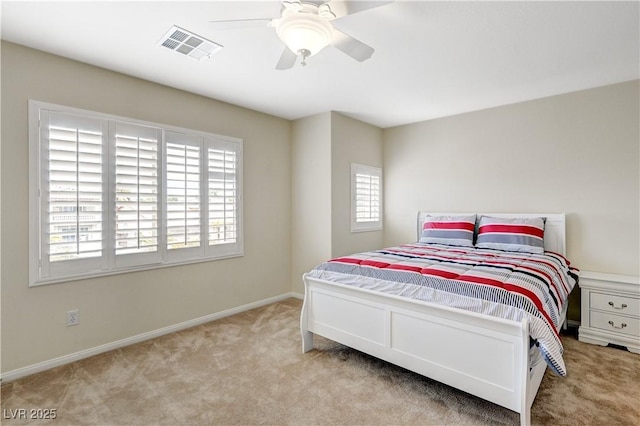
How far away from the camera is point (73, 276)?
2613 mm

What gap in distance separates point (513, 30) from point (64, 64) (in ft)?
11.4

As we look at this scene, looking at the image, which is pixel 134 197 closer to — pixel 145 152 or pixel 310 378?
pixel 145 152

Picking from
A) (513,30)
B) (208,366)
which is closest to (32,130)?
(208,366)

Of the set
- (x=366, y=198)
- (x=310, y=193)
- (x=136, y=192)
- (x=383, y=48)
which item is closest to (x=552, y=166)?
(x=366, y=198)

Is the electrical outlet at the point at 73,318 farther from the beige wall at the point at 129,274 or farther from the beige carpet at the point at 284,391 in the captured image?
the beige carpet at the point at 284,391

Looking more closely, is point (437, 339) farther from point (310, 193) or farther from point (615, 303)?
point (310, 193)

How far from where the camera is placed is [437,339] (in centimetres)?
205

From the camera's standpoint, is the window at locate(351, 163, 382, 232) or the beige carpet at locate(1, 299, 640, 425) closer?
the beige carpet at locate(1, 299, 640, 425)

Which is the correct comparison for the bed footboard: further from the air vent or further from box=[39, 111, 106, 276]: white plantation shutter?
the air vent

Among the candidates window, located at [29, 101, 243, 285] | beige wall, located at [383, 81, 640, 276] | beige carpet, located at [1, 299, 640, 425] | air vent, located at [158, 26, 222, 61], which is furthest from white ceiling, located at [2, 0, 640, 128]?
beige carpet, located at [1, 299, 640, 425]

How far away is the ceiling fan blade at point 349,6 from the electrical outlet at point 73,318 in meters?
3.03

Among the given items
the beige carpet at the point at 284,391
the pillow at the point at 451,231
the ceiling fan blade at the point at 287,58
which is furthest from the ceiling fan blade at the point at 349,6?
the pillow at the point at 451,231

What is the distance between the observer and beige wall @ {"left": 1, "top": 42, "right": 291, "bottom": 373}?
2.36 meters

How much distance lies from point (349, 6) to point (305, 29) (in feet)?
1.00
